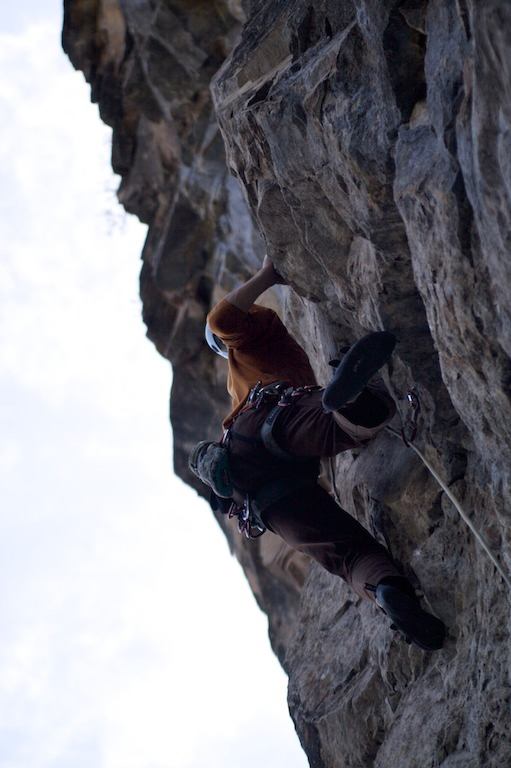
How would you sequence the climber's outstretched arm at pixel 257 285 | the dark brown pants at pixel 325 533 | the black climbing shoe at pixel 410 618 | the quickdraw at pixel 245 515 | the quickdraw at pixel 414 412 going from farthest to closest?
the climber's outstretched arm at pixel 257 285 < the quickdraw at pixel 245 515 < the dark brown pants at pixel 325 533 < the quickdraw at pixel 414 412 < the black climbing shoe at pixel 410 618

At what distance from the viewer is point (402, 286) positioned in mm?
3473

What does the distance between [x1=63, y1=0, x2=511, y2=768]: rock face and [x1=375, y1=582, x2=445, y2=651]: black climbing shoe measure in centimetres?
9

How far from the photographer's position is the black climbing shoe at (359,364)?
3.39 metres

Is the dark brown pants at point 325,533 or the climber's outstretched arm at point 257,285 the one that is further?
the climber's outstretched arm at point 257,285

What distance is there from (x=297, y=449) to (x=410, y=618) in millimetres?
985

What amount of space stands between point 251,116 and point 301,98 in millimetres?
450

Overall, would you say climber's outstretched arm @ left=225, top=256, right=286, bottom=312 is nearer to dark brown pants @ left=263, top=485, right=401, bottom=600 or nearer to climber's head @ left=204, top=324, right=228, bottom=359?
climber's head @ left=204, top=324, right=228, bottom=359

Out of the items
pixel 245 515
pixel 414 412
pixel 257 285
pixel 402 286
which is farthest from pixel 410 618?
pixel 257 285

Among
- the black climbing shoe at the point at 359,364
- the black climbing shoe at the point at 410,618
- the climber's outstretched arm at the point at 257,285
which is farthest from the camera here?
the climber's outstretched arm at the point at 257,285

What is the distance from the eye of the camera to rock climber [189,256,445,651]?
362cm

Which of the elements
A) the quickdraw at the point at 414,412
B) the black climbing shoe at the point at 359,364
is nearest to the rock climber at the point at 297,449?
the black climbing shoe at the point at 359,364

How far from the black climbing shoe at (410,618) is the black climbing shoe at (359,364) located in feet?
3.03

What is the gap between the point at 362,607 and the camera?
4.85m

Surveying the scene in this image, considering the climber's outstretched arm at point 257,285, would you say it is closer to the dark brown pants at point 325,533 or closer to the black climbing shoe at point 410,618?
the dark brown pants at point 325,533
